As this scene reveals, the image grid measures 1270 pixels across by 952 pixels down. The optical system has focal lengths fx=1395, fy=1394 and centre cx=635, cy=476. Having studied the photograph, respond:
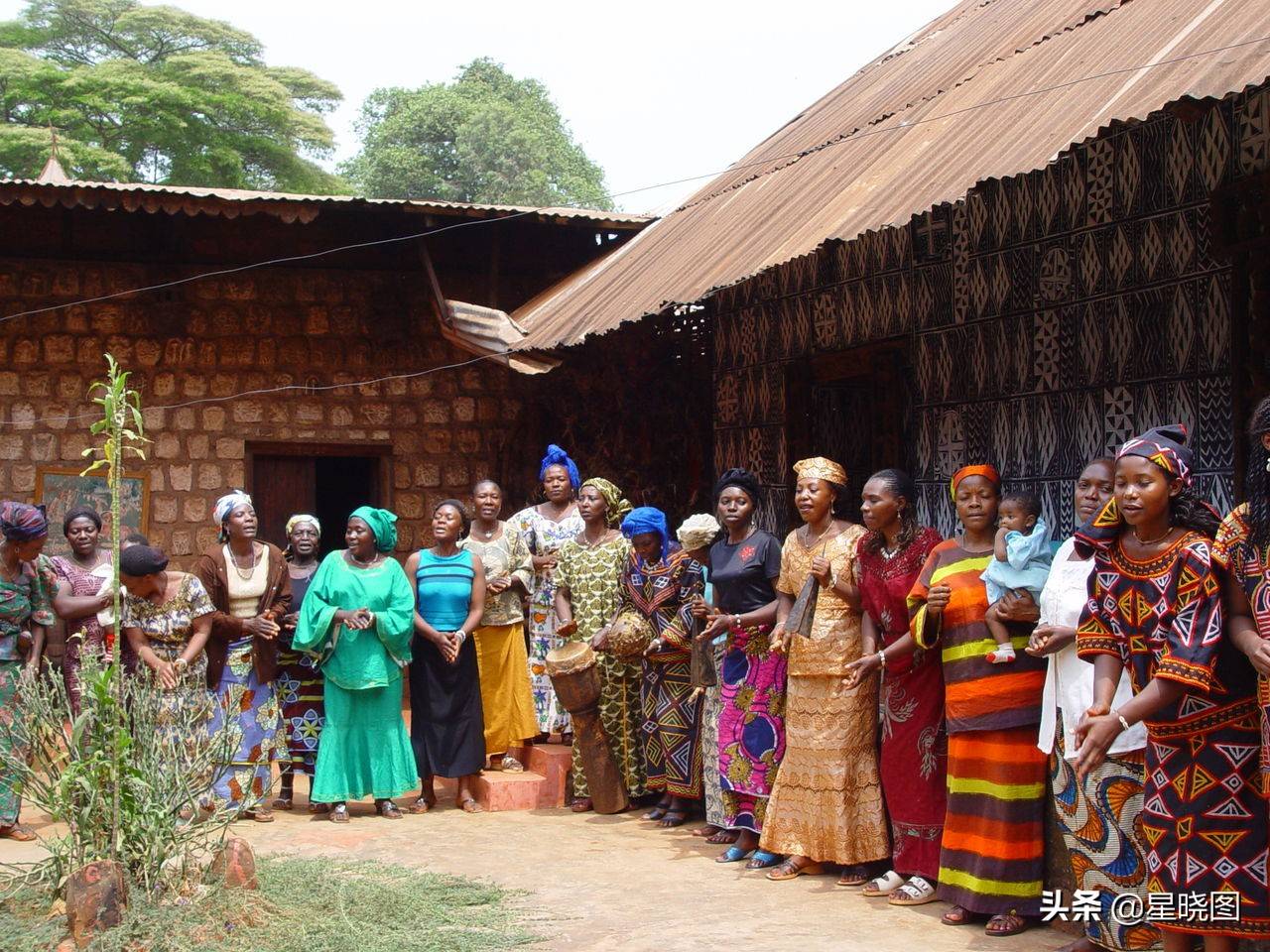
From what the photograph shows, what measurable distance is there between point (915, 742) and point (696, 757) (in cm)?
182

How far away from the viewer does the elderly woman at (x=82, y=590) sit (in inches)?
293

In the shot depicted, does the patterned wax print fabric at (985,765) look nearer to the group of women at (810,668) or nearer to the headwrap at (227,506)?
the group of women at (810,668)

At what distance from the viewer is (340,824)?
24.3 feet

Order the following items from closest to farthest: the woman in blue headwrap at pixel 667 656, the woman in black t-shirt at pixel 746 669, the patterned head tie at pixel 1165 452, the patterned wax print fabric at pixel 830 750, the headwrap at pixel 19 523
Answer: the patterned head tie at pixel 1165 452 < the patterned wax print fabric at pixel 830 750 < the woman in black t-shirt at pixel 746 669 < the headwrap at pixel 19 523 < the woman in blue headwrap at pixel 667 656

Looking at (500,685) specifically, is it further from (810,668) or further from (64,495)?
(64,495)

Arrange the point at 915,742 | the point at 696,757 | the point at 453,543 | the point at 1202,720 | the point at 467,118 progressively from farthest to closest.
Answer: the point at 467,118 → the point at 453,543 → the point at 696,757 → the point at 915,742 → the point at 1202,720

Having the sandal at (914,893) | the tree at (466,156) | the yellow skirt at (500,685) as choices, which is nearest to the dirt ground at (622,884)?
the sandal at (914,893)

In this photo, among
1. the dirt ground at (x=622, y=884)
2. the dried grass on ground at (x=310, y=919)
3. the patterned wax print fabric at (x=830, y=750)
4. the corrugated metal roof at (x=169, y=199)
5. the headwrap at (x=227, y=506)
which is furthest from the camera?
the corrugated metal roof at (x=169, y=199)

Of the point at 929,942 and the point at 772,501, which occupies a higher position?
the point at 772,501

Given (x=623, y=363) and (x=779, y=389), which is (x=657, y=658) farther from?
(x=623, y=363)

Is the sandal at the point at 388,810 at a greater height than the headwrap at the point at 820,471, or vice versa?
the headwrap at the point at 820,471

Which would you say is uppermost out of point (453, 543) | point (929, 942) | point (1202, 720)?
point (453, 543)

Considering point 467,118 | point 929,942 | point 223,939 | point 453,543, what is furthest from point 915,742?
point 467,118

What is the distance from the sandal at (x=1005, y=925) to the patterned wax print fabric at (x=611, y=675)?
2.78m
